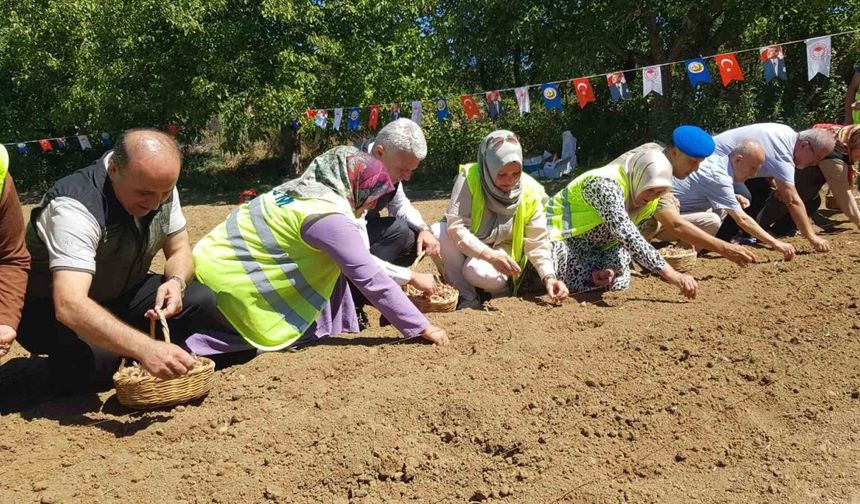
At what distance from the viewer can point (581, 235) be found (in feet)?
13.4

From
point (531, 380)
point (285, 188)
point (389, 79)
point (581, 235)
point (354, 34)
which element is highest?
point (354, 34)

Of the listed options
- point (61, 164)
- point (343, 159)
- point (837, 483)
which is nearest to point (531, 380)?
point (837, 483)

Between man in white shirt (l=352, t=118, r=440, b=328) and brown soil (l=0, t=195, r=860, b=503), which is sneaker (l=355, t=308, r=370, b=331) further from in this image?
brown soil (l=0, t=195, r=860, b=503)

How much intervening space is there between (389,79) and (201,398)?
9713mm

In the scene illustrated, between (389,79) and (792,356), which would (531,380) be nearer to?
(792,356)

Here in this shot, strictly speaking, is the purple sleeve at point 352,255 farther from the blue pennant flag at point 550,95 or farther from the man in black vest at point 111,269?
the blue pennant flag at point 550,95

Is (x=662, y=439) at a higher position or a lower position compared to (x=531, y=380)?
lower

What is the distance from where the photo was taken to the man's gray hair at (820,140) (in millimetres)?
4965

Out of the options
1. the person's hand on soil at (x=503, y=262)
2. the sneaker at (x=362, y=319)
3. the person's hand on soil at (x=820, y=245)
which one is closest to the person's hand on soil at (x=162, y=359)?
the sneaker at (x=362, y=319)

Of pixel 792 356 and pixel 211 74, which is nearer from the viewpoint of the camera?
pixel 792 356

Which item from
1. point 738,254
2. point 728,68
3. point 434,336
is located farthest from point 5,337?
point 728,68

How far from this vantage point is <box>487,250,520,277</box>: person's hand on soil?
12.2 ft

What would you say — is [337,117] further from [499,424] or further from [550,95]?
[499,424]

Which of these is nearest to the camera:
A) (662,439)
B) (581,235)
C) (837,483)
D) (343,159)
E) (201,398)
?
(837,483)
